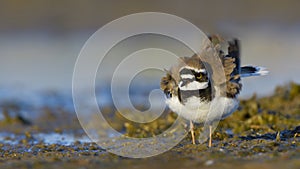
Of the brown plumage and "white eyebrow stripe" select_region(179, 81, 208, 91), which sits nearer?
"white eyebrow stripe" select_region(179, 81, 208, 91)

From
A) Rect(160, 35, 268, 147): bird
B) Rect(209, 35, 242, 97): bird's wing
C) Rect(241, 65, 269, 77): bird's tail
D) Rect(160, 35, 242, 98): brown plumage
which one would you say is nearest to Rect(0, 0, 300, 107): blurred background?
Rect(241, 65, 269, 77): bird's tail

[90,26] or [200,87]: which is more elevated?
[90,26]

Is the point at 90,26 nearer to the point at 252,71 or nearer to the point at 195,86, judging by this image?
the point at 252,71

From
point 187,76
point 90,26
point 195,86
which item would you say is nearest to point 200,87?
point 195,86

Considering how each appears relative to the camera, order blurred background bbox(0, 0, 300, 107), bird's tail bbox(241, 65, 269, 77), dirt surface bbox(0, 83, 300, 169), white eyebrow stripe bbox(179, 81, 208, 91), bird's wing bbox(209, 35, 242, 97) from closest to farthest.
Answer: dirt surface bbox(0, 83, 300, 169) → white eyebrow stripe bbox(179, 81, 208, 91) → bird's wing bbox(209, 35, 242, 97) → bird's tail bbox(241, 65, 269, 77) → blurred background bbox(0, 0, 300, 107)

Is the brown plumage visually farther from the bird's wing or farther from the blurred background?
the blurred background
